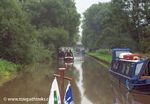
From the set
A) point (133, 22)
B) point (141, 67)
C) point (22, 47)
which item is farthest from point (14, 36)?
point (133, 22)

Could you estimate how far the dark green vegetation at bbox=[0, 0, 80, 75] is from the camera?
3069 centimetres

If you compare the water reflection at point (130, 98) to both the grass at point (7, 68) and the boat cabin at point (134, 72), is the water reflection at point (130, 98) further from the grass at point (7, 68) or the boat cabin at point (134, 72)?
the grass at point (7, 68)

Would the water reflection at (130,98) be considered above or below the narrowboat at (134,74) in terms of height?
below

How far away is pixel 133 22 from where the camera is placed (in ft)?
157

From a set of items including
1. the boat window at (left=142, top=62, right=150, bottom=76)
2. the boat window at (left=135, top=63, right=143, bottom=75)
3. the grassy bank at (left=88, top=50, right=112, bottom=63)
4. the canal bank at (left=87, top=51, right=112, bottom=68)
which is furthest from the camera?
the grassy bank at (left=88, top=50, right=112, bottom=63)

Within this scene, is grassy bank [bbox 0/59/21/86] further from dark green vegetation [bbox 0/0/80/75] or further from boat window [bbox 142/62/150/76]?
boat window [bbox 142/62/150/76]

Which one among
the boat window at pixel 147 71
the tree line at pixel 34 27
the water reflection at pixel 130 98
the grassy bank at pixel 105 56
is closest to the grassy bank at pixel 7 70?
the tree line at pixel 34 27

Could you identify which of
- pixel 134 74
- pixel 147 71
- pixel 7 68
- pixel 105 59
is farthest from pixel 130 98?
pixel 105 59

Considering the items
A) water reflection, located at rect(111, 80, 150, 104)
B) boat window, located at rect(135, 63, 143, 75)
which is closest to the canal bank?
boat window, located at rect(135, 63, 143, 75)

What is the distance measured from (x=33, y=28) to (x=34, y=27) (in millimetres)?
2394

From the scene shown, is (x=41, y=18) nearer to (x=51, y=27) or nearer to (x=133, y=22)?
(x=51, y=27)

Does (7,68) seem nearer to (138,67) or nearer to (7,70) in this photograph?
(7,70)

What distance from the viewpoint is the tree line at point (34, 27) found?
3078 centimetres

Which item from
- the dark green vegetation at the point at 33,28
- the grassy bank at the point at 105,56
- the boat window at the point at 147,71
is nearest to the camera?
the boat window at the point at 147,71
